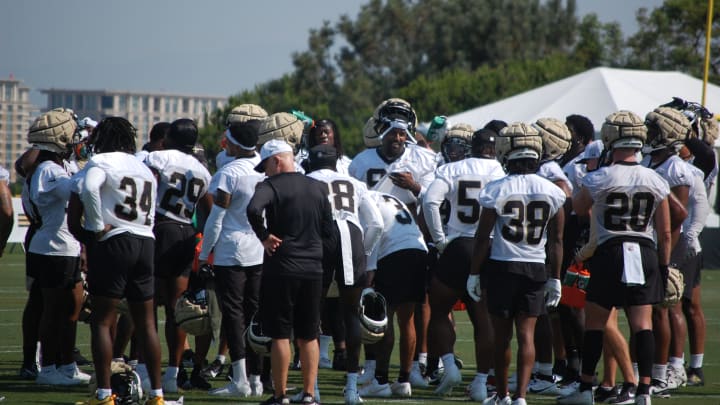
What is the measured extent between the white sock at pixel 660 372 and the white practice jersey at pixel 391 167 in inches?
99.7

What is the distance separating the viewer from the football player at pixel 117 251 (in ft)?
25.2

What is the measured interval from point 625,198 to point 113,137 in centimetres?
371

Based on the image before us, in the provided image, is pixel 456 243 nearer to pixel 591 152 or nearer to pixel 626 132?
pixel 626 132

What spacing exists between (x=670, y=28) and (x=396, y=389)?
4405 cm

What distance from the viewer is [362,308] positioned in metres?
8.67

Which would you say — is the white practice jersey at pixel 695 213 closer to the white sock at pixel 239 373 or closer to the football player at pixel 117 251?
the white sock at pixel 239 373

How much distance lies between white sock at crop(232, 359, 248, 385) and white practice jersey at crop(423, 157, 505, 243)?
6.24 ft

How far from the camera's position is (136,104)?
561 feet

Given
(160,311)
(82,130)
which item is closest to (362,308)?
(82,130)

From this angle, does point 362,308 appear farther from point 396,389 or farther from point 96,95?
point 96,95

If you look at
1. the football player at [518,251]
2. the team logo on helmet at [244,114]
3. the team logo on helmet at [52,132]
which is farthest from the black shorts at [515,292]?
the team logo on helmet at [52,132]

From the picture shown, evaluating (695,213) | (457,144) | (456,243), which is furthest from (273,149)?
(695,213)

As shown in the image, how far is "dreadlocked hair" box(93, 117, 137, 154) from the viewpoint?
7.95 meters

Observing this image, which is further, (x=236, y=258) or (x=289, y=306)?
(x=236, y=258)
